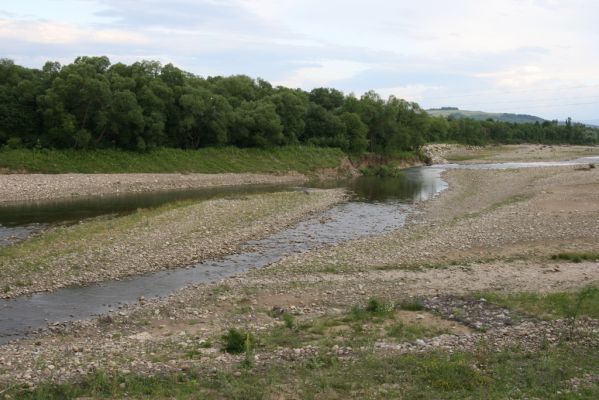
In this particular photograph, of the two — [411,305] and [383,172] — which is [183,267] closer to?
[411,305]

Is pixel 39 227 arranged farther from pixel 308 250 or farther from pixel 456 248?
pixel 456 248

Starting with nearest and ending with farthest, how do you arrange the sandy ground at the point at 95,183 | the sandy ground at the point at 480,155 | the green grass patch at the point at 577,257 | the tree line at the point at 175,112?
the green grass patch at the point at 577,257 < the sandy ground at the point at 95,183 < the tree line at the point at 175,112 < the sandy ground at the point at 480,155

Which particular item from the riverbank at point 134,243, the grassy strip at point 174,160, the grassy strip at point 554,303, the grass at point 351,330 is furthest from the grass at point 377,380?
the grassy strip at point 174,160

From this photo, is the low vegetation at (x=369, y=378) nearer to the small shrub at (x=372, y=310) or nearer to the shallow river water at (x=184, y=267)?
the small shrub at (x=372, y=310)

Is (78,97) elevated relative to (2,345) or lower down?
elevated

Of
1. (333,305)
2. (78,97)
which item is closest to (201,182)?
(78,97)

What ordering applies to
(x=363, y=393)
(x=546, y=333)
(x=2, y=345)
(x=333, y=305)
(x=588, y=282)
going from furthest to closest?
(x=588, y=282) → (x=333, y=305) → (x=2, y=345) → (x=546, y=333) → (x=363, y=393)

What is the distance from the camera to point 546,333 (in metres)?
13.2

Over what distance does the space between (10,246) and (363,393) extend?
22661 millimetres

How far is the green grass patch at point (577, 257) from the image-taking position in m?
22.6

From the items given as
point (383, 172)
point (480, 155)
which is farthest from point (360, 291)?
point (480, 155)

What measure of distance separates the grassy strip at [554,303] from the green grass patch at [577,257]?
5.35m

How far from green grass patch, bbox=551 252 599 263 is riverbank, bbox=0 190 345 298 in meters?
15.2

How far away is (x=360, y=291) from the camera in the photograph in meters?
18.8
